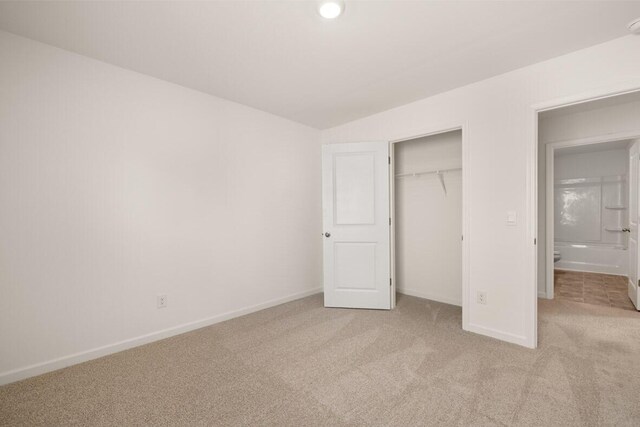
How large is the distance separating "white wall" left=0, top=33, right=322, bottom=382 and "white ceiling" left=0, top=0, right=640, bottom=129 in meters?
0.30

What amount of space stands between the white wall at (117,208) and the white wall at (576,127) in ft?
11.6

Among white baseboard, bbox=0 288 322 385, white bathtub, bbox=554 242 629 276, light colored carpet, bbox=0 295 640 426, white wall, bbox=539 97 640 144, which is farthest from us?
white bathtub, bbox=554 242 629 276

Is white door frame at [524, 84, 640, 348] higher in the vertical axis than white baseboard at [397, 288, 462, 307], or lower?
higher

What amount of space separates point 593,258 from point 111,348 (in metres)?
7.40

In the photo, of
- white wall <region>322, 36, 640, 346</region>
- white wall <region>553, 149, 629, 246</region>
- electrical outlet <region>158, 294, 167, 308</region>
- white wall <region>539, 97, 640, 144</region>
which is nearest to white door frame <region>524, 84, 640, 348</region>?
white wall <region>322, 36, 640, 346</region>

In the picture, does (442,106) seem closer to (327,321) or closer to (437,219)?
(437,219)

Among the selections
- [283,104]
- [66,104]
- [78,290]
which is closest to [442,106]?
[283,104]

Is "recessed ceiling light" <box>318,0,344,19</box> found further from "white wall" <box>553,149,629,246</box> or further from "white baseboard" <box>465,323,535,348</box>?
"white wall" <box>553,149,629,246</box>

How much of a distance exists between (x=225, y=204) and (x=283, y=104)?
4.20ft

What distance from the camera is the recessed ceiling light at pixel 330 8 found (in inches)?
63.7

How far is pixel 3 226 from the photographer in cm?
191

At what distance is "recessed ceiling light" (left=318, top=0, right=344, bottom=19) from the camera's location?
1.62m

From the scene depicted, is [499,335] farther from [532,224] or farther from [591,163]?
[591,163]

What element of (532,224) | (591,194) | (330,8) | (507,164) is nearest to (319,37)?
(330,8)
